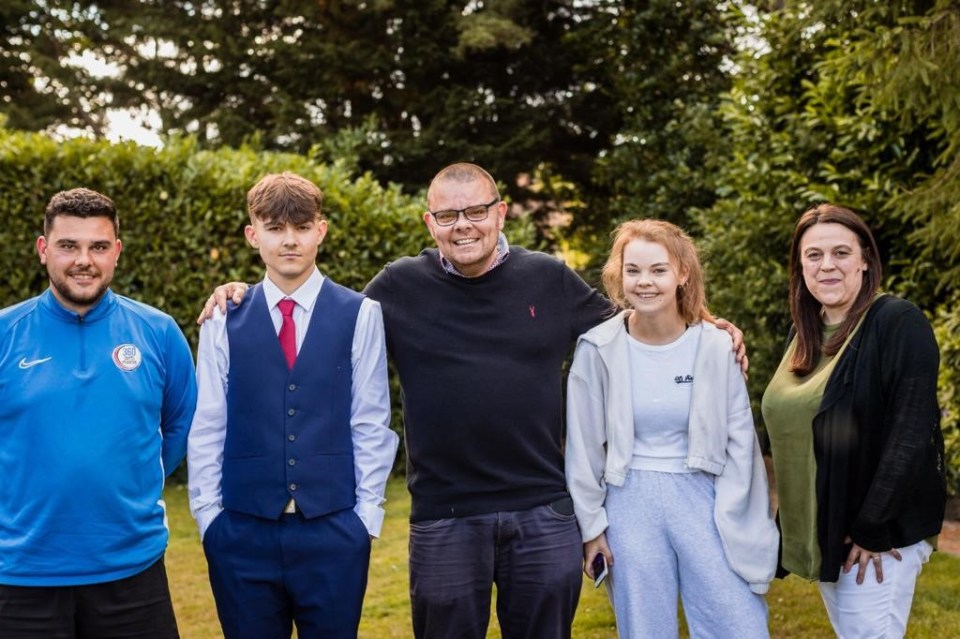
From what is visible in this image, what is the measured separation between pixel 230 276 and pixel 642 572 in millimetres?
6175

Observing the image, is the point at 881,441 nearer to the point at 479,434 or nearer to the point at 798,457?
the point at 798,457

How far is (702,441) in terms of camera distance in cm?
331

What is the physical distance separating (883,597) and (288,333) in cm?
216

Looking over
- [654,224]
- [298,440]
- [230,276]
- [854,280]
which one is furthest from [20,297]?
[854,280]

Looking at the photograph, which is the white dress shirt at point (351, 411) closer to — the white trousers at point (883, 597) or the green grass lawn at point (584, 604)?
the white trousers at point (883, 597)

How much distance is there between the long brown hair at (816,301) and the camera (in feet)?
10.9

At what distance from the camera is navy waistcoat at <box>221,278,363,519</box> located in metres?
3.15

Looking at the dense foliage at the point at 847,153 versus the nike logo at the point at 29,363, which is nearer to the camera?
the nike logo at the point at 29,363

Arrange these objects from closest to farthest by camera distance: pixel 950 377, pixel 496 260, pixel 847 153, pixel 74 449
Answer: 1. pixel 74 449
2. pixel 496 260
3. pixel 950 377
4. pixel 847 153

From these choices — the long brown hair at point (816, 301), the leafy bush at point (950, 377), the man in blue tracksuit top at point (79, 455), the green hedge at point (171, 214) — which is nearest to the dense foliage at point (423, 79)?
the green hedge at point (171, 214)

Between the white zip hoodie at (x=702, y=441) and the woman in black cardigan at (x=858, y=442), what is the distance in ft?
0.44

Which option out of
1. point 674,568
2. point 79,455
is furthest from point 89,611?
point 674,568

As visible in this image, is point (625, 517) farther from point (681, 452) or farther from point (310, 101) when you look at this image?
point (310, 101)

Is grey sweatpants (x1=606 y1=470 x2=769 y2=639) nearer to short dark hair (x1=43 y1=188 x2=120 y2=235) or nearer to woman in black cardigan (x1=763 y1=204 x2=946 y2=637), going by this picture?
woman in black cardigan (x1=763 y1=204 x2=946 y2=637)
